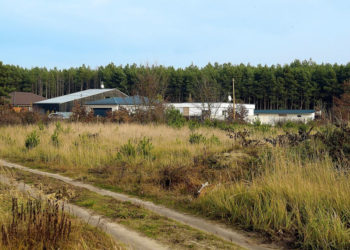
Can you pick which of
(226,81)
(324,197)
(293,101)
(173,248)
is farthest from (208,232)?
(226,81)

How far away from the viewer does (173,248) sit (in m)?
4.31

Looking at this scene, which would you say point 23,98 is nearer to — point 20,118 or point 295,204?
point 20,118

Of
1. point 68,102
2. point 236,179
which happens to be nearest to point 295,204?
point 236,179

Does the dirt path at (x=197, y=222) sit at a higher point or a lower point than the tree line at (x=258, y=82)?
lower

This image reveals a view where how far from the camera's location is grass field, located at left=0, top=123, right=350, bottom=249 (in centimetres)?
487

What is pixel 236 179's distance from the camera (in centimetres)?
733

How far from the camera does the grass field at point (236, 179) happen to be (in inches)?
192

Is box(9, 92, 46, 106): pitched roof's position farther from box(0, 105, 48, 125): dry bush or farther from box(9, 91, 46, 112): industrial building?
box(0, 105, 48, 125): dry bush

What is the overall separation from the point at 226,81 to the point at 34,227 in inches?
3217

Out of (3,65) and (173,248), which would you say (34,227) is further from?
(3,65)

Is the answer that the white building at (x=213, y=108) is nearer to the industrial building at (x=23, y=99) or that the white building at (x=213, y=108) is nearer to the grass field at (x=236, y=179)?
the grass field at (x=236, y=179)

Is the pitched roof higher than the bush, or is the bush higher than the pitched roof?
the pitched roof

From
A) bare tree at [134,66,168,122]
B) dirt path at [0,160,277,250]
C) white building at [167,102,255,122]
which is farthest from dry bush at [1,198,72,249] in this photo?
white building at [167,102,255,122]

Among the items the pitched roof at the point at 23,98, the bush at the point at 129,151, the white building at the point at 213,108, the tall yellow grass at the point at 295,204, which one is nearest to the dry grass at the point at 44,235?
the tall yellow grass at the point at 295,204
